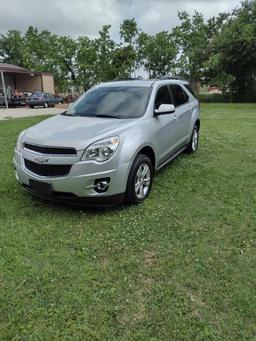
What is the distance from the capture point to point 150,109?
4.84m

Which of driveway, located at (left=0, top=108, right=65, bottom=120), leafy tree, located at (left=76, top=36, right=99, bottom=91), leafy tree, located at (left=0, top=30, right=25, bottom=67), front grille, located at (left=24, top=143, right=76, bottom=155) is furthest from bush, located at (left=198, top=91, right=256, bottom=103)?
front grille, located at (left=24, top=143, right=76, bottom=155)

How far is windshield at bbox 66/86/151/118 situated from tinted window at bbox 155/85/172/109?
0.19 m

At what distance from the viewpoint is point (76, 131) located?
13.6ft

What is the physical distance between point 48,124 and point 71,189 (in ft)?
4.01

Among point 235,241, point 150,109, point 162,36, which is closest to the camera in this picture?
point 235,241

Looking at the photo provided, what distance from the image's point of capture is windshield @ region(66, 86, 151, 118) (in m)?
4.81

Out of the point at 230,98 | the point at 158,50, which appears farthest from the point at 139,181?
the point at 158,50

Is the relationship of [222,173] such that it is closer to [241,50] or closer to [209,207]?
[209,207]

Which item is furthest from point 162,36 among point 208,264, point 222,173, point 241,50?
point 208,264

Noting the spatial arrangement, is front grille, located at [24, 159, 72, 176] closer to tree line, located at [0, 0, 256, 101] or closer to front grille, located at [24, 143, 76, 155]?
front grille, located at [24, 143, 76, 155]

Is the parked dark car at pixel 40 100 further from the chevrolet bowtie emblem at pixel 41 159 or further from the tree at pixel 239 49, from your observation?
the chevrolet bowtie emblem at pixel 41 159

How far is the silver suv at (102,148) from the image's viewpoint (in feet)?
12.6

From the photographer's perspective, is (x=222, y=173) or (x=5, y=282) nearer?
(x=5, y=282)

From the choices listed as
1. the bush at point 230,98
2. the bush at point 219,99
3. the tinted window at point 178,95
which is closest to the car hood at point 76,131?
the tinted window at point 178,95
